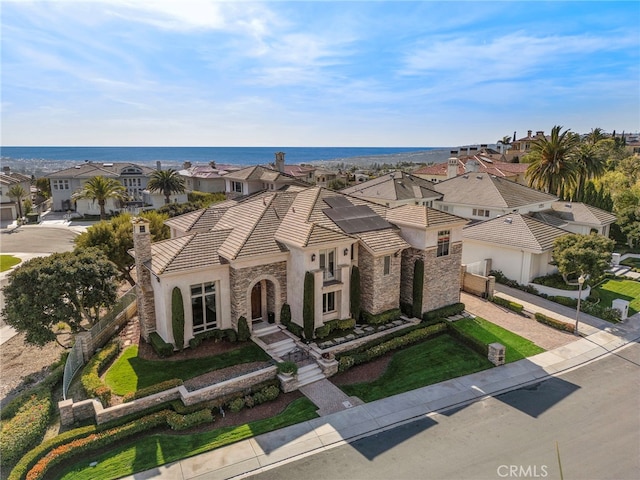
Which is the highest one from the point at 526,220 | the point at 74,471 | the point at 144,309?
the point at 526,220

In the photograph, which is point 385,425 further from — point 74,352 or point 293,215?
point 74,352

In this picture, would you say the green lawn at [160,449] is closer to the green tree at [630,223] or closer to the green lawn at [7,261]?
the green lawn at [7,261]

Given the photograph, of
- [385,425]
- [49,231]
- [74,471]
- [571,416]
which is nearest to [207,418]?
[74,471]

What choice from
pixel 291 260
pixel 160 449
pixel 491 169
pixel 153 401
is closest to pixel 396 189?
pixel 291 260

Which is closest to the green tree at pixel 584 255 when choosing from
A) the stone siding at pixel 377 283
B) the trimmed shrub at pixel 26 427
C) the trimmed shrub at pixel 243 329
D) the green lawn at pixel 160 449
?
the stone siding at pixel 377 283

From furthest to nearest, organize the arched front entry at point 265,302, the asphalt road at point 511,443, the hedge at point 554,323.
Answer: the hedge at point 554,323, the arched front entry at point 265,302, the asphalt road at point 511,443

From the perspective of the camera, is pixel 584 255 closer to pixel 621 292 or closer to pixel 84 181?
pixel 621 292
